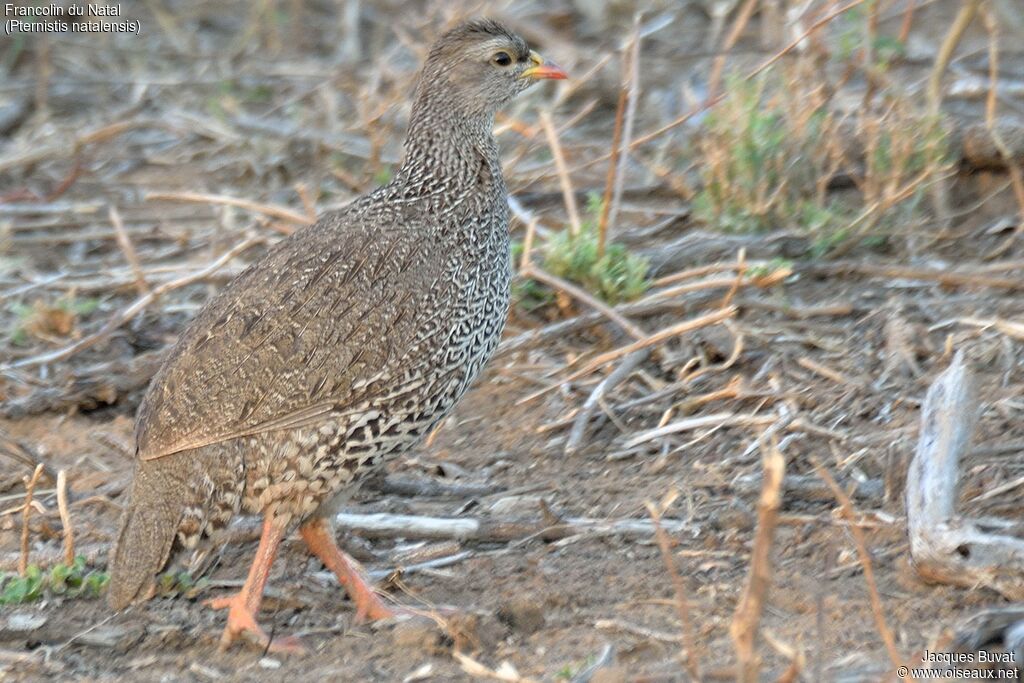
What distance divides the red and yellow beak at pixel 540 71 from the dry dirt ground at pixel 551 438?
44.9 inches

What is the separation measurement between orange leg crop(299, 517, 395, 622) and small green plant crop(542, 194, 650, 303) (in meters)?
1.91

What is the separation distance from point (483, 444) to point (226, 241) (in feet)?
7.41

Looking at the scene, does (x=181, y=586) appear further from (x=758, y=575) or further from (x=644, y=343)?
(x=758, y=575)

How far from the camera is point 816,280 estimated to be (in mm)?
6645

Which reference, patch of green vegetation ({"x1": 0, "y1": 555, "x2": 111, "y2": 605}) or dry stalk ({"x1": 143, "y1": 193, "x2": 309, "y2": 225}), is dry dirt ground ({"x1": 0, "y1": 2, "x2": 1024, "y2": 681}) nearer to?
patch of green vegetation ({"x1": 0, "y1": 555, "x2": 111, "y2": 605})

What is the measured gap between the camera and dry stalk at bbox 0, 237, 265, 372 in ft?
Answer: 21.2

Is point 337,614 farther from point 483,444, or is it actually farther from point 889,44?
point 889,44

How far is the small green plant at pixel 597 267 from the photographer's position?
6242 mm

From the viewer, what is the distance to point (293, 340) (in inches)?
183

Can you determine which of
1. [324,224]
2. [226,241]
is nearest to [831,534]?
[324,224]

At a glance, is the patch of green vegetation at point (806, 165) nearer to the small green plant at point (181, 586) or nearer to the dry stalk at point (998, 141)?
the dry stalk at point (998, 141)

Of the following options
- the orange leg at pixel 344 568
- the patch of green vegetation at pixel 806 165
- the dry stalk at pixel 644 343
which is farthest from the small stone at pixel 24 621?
the patch of green vegetation at pixel 806 165

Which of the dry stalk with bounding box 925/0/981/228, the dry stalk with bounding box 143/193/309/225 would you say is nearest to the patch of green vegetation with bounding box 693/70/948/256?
the dry stalk with bounding box 925/0/981/228

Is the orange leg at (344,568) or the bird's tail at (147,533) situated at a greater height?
the bird's tail at (147,533)
